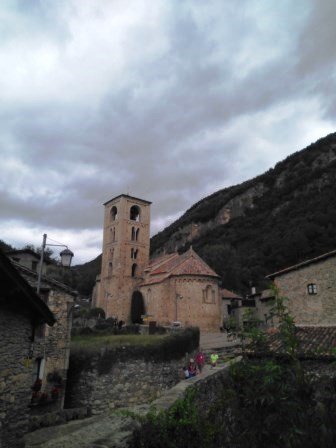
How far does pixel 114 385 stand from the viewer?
53.6ft

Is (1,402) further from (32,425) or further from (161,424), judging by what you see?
(32,425)

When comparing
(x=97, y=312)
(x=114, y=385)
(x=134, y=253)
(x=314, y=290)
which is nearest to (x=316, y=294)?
(x=314, y=290)

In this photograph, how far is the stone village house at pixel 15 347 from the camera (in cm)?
688

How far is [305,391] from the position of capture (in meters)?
3.78

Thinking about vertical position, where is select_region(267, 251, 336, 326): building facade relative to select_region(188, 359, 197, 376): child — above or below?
above

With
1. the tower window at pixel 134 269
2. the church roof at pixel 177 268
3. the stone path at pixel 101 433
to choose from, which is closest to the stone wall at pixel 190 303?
the church roof at pixel 177 268

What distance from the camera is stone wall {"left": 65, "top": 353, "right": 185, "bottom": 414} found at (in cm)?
1598

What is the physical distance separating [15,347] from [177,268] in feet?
105

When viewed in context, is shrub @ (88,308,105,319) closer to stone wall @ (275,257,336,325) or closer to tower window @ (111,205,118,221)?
tower window @ (111,205,118,221)

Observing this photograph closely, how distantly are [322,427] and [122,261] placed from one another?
46099 millimetres

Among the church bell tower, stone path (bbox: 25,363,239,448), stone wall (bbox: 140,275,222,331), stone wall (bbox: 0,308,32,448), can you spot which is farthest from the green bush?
the church bell tower

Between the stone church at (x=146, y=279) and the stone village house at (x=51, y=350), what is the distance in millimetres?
19618

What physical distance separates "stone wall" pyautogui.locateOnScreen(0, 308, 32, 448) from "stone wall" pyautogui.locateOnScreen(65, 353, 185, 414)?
932 centimetres

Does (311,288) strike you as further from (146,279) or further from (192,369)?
(146,279)
